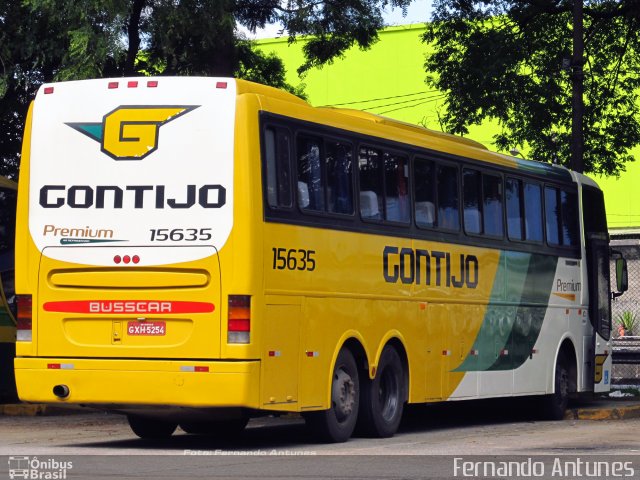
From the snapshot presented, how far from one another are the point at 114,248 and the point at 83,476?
10.8 feet

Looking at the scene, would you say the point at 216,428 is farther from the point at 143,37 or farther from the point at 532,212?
the point at 143,37

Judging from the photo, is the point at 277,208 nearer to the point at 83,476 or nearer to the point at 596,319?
the point at 83,476

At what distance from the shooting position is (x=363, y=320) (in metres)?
15.9

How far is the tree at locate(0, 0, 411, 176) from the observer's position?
21.8m

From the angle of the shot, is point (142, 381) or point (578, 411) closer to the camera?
point (142, 381)

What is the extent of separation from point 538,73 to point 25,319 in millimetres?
18295

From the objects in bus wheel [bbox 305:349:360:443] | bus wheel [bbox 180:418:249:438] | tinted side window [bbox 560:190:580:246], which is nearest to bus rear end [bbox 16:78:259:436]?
bus wheel [bbox 305:349:360:443]

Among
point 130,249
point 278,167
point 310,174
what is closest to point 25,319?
point 130,249

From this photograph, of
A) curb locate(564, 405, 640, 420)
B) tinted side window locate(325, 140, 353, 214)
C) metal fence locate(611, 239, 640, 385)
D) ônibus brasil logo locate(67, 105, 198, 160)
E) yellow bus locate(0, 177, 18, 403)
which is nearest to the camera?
ônibus brasil logo locate(67, 105, 198, 160)

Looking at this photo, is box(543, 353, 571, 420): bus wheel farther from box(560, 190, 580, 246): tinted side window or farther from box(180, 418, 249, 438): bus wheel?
box(180, 418, 249, 438): bus wheel

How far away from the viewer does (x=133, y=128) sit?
46.9 feet

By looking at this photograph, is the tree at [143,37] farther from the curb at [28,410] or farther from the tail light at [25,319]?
the tail light at [25,319]

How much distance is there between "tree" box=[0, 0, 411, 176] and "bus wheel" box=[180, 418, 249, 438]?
22.0 feet

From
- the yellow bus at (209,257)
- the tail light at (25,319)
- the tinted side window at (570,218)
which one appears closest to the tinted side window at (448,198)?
the yellow bus at (209,257)
